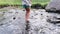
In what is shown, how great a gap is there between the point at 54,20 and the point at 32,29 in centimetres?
142

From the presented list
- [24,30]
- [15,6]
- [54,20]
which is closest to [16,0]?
[15,6]

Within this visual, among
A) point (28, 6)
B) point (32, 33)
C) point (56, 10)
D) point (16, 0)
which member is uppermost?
point (28, 6)

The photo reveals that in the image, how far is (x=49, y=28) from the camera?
636cm

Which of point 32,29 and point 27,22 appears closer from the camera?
point 32,29

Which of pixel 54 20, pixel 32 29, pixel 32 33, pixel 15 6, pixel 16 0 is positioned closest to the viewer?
pixel 32 33

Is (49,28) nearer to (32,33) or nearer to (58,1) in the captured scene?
(32,33)

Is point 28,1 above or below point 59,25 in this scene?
above

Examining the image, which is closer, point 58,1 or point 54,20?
point 54,20

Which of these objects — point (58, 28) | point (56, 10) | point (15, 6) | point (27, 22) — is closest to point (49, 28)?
point (58, 28)

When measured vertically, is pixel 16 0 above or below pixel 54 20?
below

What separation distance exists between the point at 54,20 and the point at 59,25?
59 cm

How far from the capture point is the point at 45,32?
5.79 meters

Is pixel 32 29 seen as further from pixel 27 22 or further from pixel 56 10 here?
pixel 56 10

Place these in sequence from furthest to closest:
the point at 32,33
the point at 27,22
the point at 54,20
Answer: the point at 54,20 → the point at 27,22 → the point at 32,33
